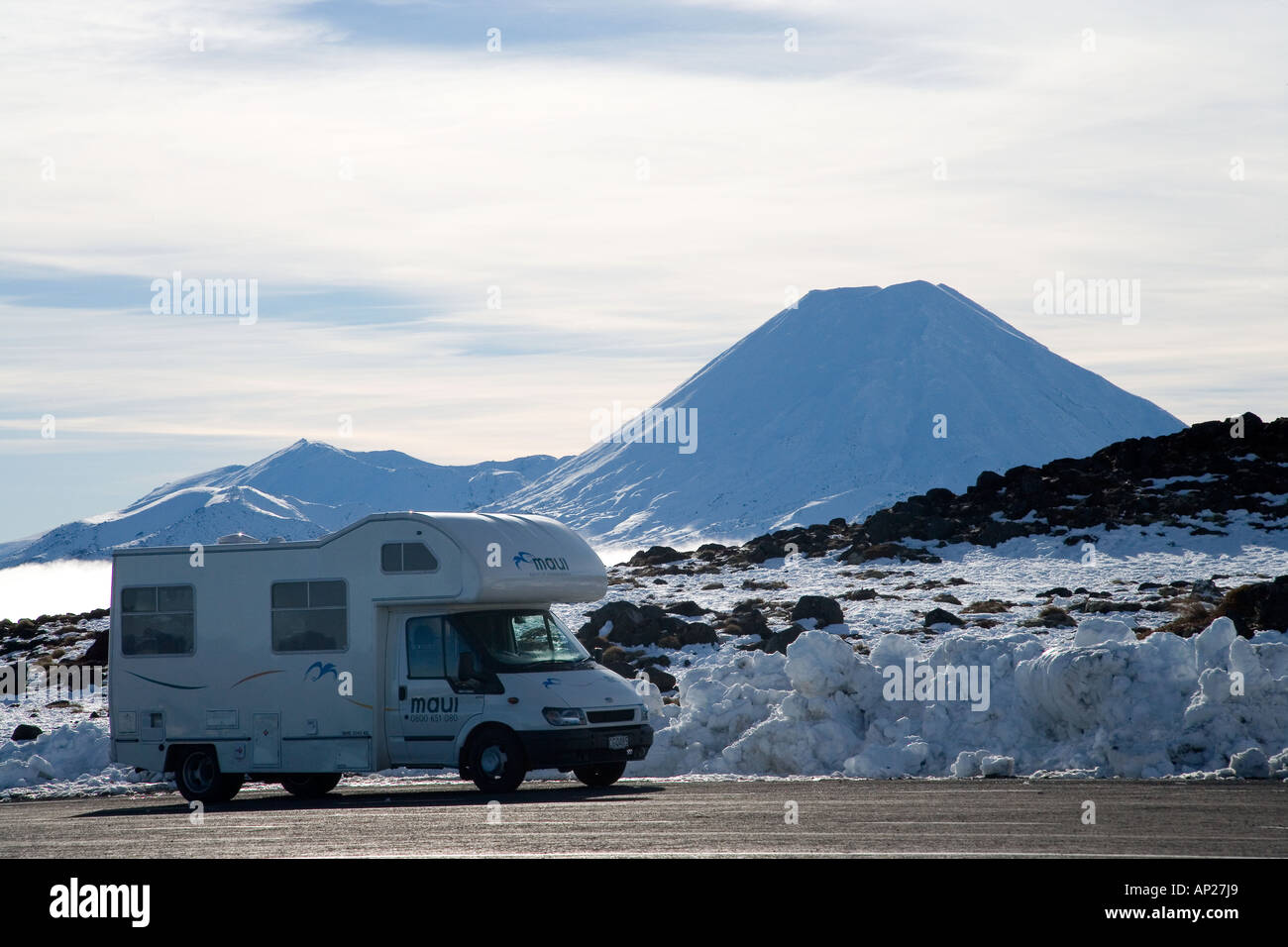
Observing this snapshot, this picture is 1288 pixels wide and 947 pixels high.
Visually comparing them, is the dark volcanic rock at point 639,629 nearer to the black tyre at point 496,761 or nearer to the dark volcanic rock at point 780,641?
the dark volcanic rock at point 780,641

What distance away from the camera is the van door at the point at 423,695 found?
17766 mm

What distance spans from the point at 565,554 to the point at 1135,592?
29.7 meters

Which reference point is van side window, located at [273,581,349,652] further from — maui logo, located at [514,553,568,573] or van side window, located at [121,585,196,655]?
maui logo, located at [514,553,568,573]

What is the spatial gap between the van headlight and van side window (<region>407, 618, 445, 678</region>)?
1.41 metres

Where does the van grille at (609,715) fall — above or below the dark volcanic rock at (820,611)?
below

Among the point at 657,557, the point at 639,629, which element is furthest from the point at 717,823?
the point at 657,557

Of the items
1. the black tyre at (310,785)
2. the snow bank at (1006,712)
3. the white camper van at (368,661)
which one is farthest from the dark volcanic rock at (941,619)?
the black tyre at (310,785)

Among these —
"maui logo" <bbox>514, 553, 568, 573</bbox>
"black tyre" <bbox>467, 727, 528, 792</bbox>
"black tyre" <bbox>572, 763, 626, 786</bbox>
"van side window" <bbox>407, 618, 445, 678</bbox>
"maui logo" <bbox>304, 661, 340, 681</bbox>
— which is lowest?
"black tyre" <bbox>572, 763, 626, 786</bbox>

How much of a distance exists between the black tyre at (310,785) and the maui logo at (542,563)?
3.67 meters

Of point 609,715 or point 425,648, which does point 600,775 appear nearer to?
point 609,715

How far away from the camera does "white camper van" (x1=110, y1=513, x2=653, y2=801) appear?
Answer: 1764 centimetres

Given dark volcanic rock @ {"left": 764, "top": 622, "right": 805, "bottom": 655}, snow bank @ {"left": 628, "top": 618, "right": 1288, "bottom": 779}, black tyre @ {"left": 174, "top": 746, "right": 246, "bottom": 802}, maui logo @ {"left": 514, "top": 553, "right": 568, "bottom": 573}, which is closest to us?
maui logo @ {"left": 514, "top": 553, "right": 568, "bottom": 573}

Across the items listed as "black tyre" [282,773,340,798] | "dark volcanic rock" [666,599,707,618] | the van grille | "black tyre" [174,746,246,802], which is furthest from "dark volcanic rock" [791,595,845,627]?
"black tyre" [174,746,246,802]
